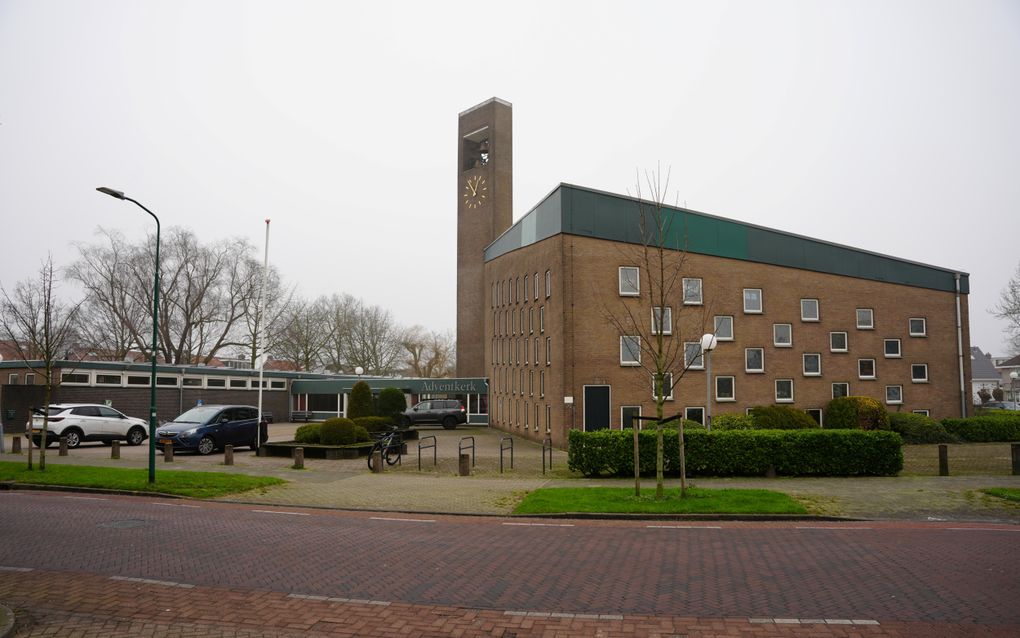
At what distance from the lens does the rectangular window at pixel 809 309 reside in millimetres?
31953

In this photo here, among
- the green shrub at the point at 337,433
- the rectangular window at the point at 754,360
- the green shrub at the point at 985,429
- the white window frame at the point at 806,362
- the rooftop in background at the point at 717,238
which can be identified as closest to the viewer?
the green shrub at the point at 337,433

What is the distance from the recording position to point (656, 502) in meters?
12.9

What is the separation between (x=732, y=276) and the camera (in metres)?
30.4

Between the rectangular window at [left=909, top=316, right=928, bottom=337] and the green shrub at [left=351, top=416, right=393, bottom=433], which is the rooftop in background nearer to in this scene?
the rectangular window at [left=909, top=316, right=928, bottom=337]

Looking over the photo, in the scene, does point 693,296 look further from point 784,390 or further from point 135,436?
point 135,436

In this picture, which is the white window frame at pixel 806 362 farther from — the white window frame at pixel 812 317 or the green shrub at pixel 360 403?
the green shrub at pixel 360 403

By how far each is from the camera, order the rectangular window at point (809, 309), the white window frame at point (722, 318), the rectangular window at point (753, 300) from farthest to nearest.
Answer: the rectangular window at point (809, 309) < the rectangular window at point (753, 300) < the white window frame at point (722, 318)

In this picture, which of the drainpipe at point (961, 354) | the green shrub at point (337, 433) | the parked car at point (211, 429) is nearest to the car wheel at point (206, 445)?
the parked car at point (211, 429)

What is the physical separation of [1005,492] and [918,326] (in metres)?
23.5

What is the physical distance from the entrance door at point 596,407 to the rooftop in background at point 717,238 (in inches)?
254

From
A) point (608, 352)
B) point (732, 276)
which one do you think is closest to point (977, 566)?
point (608, 352)

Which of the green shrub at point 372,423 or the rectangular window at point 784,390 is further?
the rectangular window at point 784,390

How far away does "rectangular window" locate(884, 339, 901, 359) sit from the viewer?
33.5m

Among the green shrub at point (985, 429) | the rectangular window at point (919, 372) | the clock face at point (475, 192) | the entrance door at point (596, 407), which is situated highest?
the clock face at point (475, 192)
